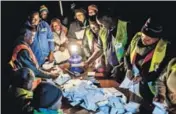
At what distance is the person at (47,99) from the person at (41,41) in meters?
0.14

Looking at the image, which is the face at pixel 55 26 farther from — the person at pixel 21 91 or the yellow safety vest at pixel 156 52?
the yellow safety vest at pixel 156 52

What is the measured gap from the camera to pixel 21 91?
2.99 meters

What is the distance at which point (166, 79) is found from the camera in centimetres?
299

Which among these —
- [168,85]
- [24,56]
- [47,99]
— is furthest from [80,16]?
[168,85]

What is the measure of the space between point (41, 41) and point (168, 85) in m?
0.73

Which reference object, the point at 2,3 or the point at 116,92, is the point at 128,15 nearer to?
the point at 116,92

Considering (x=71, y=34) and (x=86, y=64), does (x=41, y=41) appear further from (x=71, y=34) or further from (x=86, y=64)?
(x=86, y=64)

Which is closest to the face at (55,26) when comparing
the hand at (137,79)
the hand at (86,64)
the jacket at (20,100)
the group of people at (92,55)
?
the group of people at (92,55)

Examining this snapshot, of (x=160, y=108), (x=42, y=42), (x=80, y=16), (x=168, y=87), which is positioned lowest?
(x=160, y=108)

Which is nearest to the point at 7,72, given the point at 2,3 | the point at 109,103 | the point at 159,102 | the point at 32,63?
the point at 32,63

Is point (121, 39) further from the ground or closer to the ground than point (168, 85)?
further from the ground

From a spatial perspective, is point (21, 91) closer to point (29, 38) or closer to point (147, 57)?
point (29, 38)

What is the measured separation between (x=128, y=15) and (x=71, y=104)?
0.58 meters

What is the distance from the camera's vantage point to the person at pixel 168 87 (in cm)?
298
